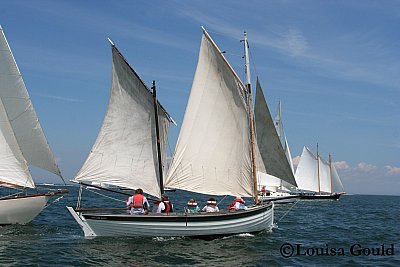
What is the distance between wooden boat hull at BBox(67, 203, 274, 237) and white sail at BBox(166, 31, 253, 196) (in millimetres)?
2626

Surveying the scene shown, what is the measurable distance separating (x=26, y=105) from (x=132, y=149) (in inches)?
287

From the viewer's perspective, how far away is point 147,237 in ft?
87.0

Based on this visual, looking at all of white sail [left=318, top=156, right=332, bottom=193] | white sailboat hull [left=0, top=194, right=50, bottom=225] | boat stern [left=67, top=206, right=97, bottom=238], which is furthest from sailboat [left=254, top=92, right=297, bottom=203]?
white sail [left=318, top=156, right=332, bottom=193]

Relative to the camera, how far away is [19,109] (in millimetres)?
30031

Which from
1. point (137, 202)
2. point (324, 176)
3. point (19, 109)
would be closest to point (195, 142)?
point (137, 202)

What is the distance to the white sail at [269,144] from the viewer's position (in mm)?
29281

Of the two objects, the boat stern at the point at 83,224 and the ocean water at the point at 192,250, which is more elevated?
the boat stern at the point at 83,224

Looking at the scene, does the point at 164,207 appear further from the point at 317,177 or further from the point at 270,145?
the point at 317,177

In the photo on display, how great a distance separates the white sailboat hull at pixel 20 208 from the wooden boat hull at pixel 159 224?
6.27 m

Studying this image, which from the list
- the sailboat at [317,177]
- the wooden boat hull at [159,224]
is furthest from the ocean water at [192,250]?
the sailboat at [317,177]

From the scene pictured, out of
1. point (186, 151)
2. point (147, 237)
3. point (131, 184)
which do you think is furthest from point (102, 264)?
point (186, 151)

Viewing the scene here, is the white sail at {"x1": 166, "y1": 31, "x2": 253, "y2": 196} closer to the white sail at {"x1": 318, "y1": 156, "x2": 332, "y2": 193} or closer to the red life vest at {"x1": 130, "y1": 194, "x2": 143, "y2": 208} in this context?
the red life vest at {"x1": 130, "y1": 194, "x2": 143, "y2": 208}

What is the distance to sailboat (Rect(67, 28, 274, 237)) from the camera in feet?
92.4

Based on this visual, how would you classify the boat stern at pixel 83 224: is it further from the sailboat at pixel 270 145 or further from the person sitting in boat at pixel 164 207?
the sailboat at pixel 270 145
